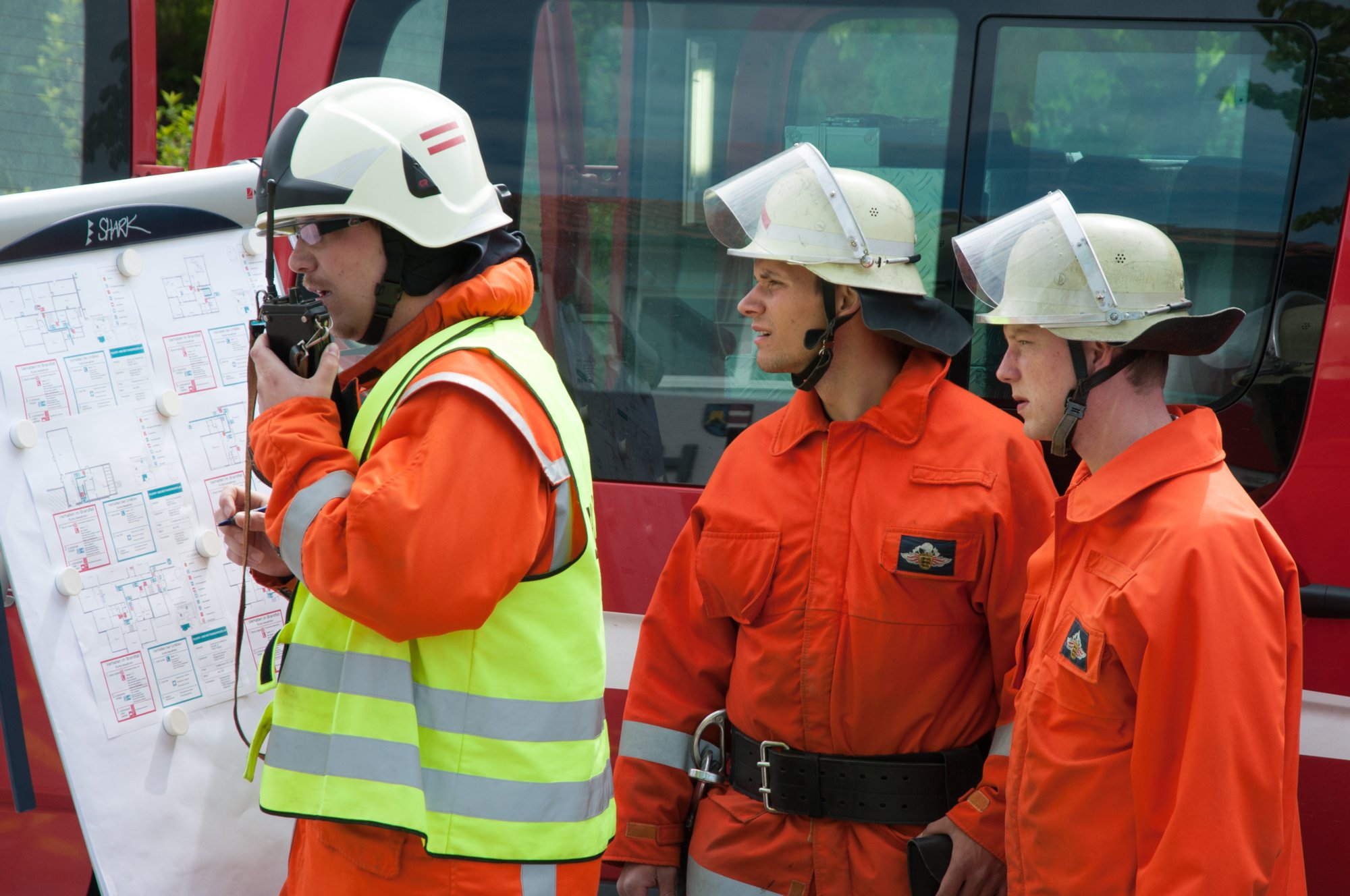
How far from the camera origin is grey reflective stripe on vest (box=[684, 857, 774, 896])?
2.15 metres

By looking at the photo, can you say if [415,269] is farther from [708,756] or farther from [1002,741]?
[1002,741]

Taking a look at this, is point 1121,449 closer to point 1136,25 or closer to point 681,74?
point 1136,25

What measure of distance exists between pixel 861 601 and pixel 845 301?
539 mm

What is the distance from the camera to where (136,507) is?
7.26ft

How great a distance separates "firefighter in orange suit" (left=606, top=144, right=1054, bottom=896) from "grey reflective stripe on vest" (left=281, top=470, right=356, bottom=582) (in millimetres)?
749

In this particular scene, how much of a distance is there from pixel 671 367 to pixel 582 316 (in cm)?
23

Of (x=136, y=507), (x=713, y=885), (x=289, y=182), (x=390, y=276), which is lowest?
(x=713, y=885)

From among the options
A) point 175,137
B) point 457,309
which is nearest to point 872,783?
point 457,309

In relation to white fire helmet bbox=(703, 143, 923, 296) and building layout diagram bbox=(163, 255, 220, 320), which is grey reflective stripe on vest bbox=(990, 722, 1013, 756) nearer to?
white fire helmet bbox=(703, 143, 923, 296)

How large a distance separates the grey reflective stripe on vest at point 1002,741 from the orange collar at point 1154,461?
0.48 m

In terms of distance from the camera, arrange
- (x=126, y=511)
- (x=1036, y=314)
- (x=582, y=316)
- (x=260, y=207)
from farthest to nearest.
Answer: (x=582, y=316) < (x=126, y=511) < (x=260, y=207) < (x=1036, y=314)

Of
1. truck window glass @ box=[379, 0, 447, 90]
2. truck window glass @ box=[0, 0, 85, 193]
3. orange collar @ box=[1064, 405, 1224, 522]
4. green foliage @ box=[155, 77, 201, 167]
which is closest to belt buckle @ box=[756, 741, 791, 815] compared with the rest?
orange collar @ box=[1064, 405, 1224, 522]

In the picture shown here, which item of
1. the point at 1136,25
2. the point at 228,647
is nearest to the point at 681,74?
the point at 1136,25

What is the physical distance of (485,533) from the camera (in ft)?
5.34
